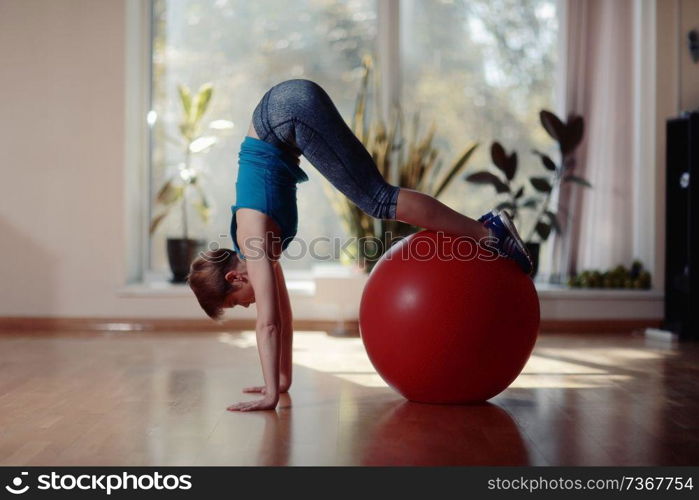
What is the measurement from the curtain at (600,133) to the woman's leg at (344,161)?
10.2ft

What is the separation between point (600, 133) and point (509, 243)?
3.31m

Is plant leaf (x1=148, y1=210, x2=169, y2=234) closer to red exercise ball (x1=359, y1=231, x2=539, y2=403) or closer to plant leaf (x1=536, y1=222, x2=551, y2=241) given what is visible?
plant leaf (x1=536, y1=222, x2=551, y2=241)

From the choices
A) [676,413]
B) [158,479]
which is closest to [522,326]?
[676,413]

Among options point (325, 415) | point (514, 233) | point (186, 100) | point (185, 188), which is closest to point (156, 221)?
point (185, 188)

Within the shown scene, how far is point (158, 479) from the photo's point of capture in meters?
1.92

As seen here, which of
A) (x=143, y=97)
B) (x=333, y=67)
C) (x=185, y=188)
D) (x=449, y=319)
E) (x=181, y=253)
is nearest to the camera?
(x=449, y=319)

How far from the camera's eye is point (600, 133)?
562 centimetres

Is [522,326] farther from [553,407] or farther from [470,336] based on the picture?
[553,407]

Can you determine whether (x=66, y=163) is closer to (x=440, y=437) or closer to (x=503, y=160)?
(x=503, y=160)

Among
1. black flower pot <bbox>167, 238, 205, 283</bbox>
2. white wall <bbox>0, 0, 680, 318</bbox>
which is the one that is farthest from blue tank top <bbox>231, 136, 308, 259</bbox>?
black flower pot <bbox>167, 238, 205, 283</bbox>

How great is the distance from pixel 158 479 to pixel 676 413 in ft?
5.73

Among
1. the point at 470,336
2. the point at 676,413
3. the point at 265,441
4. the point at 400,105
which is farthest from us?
the point at 400,105

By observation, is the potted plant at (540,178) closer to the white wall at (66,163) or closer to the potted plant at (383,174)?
the potted plant at (383,174)

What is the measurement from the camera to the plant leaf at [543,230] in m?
5.10
